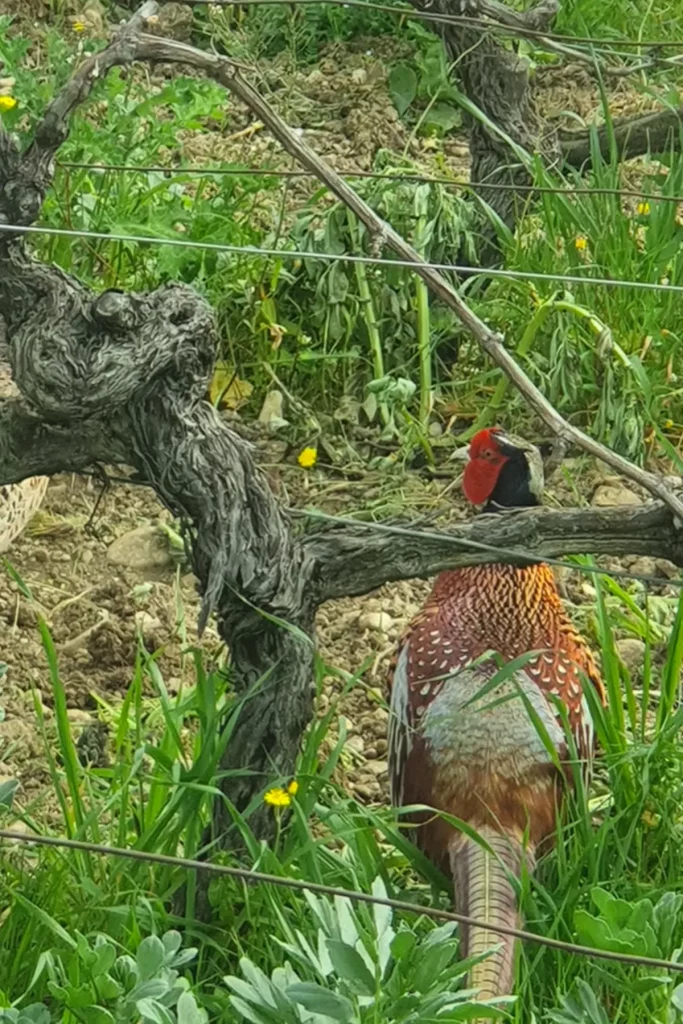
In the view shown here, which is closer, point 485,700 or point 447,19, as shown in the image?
point 485,700

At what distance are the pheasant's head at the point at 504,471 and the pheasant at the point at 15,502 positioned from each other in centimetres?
120

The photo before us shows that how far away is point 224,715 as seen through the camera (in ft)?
8.38

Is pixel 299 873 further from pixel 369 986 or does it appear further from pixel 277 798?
pixel 369 986

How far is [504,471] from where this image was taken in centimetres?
287

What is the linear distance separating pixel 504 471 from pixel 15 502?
4.43 ft

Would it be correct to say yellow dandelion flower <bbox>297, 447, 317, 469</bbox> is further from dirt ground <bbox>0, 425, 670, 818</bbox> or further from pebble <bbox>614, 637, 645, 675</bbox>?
pebble <bbox>614, 637, 645, 675</bbox>

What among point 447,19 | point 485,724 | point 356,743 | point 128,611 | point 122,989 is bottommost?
point 356,743

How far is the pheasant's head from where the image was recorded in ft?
9.36

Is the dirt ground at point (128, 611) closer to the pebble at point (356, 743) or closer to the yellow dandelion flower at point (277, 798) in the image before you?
the pebble at point (356, 743)

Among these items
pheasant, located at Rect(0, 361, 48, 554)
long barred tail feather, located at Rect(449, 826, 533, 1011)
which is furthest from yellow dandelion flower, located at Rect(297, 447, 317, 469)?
long barred tail feather, located at Rect(449, 826, 533, 1011)

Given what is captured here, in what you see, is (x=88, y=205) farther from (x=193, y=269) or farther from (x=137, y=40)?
(x=137, y=40)

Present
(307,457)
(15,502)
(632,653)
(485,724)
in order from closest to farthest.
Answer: (485,724)
(632,653)
(15,502)
(307,457)

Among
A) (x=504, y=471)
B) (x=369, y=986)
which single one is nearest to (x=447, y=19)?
(x=504, y=471)

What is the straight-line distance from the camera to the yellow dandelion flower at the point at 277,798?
8.23 feet
